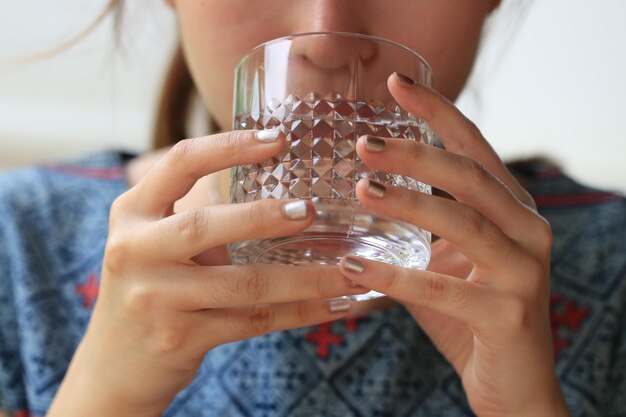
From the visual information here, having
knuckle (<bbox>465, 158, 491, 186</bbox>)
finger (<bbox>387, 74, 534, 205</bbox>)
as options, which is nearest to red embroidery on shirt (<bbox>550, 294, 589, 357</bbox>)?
finger (<bbox>387, 74, 534, 205</bbox>)

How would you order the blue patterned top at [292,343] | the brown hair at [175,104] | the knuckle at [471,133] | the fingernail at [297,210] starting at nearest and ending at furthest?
the fingernail at [297,210]
the knuckle at [471,133]
the blue patterned top at [292,343]
the brown hair at [175,104]

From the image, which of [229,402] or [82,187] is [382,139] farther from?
[82,187]

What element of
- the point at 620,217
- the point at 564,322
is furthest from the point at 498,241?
the point at 620,217

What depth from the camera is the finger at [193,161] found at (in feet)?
1.73

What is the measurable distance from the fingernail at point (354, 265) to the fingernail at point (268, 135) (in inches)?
4.4

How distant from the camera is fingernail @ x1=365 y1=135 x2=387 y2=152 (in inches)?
19.9

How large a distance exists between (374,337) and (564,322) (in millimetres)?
314

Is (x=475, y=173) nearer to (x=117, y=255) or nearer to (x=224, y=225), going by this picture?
(x=224, y=225)

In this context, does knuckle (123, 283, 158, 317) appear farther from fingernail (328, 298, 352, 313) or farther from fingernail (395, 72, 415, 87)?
fingernail (395, 72, 415, 87)

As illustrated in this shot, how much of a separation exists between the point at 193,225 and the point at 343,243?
12cm

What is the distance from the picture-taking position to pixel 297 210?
50cm

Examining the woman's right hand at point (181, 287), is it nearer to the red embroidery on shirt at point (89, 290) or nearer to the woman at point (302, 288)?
the woman at point (302, 288)

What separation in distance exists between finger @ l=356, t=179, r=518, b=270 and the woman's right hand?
0.17 feet

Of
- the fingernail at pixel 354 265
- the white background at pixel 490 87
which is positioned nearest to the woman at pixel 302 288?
the fingernail at pixel 354 265
